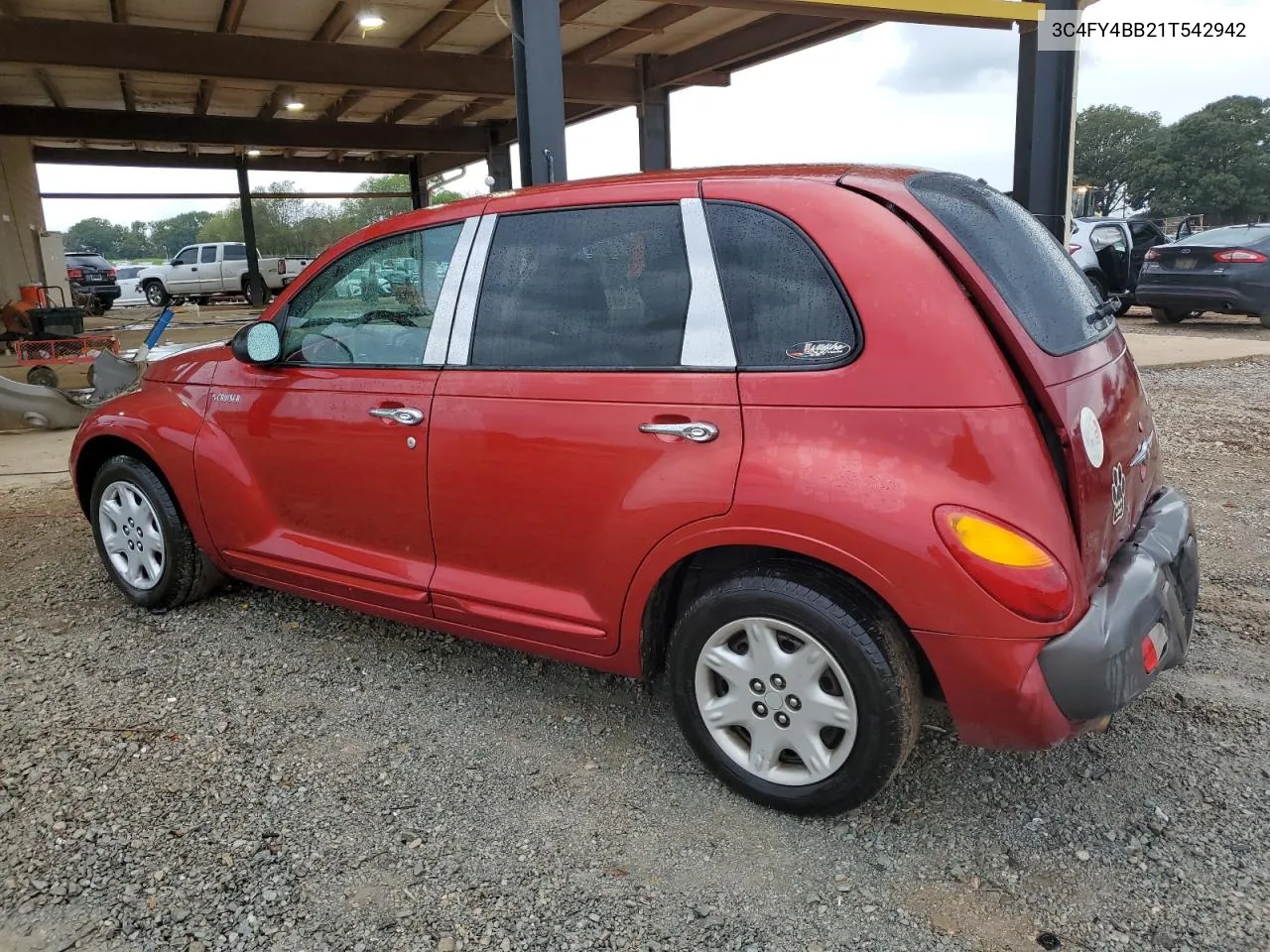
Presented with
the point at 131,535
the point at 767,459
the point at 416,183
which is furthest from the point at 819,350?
the point at 416,183

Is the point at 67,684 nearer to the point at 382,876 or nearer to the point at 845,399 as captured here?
the point at 382,876

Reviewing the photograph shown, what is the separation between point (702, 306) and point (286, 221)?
26420 millimetres

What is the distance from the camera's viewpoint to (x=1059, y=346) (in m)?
2.42

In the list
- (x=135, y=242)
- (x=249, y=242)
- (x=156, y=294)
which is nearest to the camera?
(x=249, y=242)

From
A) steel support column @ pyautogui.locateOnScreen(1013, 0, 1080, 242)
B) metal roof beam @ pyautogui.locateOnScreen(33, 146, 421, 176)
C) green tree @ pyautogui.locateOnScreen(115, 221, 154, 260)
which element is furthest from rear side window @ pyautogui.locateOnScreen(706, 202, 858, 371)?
green tree @ pyautogui.locateOnScreen(115, 221, 154, 260)

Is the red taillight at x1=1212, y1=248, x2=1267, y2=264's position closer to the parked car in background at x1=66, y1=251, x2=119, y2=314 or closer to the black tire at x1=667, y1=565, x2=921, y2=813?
the black tire at x1=667, y1=565, x2=921, y2=813

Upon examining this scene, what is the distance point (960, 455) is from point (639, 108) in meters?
12.9

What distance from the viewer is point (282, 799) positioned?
268cm

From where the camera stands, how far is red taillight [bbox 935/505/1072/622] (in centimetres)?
213

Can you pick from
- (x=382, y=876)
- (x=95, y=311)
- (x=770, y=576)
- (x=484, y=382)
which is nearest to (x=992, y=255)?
(x=770, y=576)

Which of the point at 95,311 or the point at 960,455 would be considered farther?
the point at 95,311

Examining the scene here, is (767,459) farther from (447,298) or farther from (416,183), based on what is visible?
(416,183)

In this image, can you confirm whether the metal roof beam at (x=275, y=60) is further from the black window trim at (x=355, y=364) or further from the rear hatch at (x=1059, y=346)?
the rear hatch at (x=1059, y=346)

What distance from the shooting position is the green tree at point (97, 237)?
28808mm
